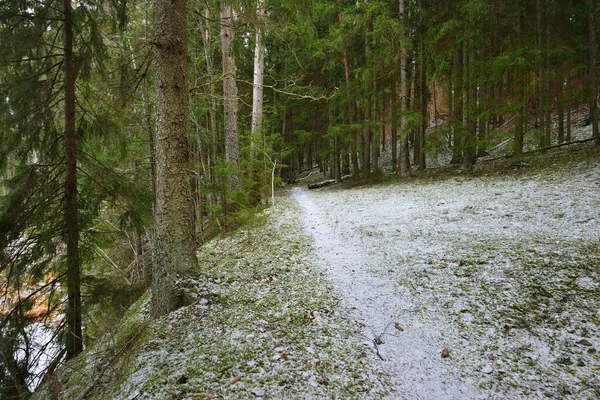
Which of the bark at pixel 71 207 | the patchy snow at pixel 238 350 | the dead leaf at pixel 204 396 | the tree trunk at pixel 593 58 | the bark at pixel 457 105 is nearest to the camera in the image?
the dead leaf at pixel 204 396

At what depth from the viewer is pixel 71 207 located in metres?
4.23

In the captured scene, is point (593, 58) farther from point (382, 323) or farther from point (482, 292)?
point (382, 323)

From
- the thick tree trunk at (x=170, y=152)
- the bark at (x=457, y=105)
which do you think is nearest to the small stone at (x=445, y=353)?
the thick tree trunk at (x=170, y=152)

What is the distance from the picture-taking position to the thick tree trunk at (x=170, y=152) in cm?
364

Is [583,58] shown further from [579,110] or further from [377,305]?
[377,305]

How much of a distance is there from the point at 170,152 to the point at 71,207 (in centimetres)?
182

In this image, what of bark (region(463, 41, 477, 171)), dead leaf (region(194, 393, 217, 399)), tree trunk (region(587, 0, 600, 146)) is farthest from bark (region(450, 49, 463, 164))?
dead leaf (region(194, 393, 217, 399))

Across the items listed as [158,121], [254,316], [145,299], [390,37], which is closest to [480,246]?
[254,316]

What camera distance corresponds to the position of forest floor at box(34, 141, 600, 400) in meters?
2.61

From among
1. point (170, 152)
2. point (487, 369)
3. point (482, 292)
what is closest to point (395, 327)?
point (487, 369)

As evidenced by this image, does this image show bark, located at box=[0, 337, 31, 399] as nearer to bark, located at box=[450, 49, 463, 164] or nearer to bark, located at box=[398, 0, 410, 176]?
bark, located at box=[398, 0, 410, 176]

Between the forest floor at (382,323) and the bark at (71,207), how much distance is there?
65 cm

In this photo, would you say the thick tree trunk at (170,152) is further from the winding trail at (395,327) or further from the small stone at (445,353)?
the small stone at (445,353)

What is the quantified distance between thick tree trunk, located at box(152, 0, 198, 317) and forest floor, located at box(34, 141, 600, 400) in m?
0.30
